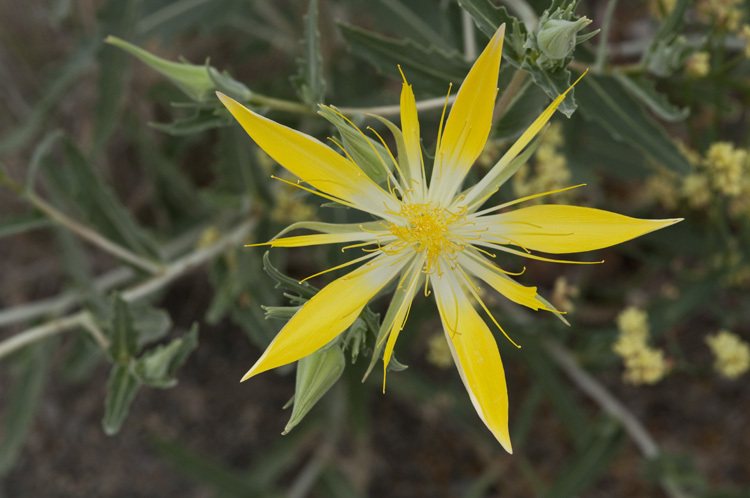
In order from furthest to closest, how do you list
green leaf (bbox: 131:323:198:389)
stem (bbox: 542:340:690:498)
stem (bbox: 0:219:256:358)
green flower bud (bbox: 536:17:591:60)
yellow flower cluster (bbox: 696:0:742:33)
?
stem (bbox: 542:340:690:498)
stem (bbox: 0:219:256:358)
yellow flower cluster (bbox: 696:0:742:33)
green leaf (bbox: 131:323:198:389)
green flower bud (bbox: 536:17:591:60)

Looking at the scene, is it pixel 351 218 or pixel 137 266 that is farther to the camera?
pixel 137 266

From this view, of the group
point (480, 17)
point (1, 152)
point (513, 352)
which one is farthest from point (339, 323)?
point (1, 152)

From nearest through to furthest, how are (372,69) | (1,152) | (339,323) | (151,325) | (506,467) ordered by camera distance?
(339,323), (151,325), (1,152), (372,69), (506,467)

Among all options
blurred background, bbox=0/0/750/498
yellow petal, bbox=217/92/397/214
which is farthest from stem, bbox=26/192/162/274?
yellow petal, bbox=217/92/397/214

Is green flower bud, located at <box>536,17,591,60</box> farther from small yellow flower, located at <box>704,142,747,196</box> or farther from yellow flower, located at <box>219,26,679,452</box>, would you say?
small yellow flower, located at <box>704,142,747,196</box>

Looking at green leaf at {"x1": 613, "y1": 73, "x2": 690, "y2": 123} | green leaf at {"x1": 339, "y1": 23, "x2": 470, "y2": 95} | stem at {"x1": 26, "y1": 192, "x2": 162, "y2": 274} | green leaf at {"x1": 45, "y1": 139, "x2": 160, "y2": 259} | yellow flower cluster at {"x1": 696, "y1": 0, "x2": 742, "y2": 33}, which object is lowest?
stem at {"x1": 26, "y1": 192, "x2": 162, "y2": 274}

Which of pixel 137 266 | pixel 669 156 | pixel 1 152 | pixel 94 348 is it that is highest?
pixel 669 156

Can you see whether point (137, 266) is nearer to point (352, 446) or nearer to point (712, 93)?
point (352, 446)

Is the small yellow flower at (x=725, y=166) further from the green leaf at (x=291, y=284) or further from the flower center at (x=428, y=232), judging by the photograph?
the green leaf at (x=291, y=284)
